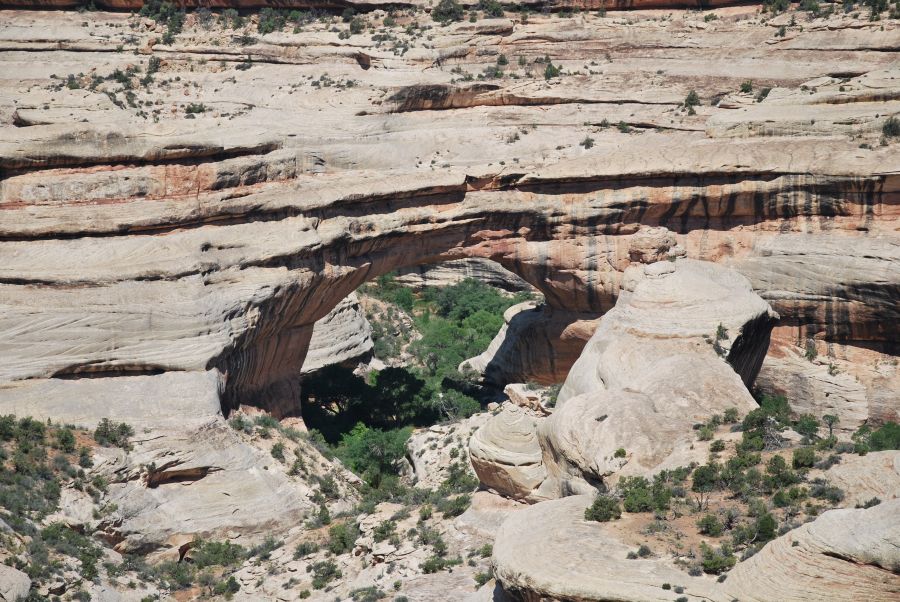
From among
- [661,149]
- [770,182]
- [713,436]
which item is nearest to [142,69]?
[661,149]

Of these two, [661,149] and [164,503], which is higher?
[661,149]

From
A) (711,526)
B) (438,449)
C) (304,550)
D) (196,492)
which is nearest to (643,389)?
(438,449)

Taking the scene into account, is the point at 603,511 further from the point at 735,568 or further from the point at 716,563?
the point at 735,568

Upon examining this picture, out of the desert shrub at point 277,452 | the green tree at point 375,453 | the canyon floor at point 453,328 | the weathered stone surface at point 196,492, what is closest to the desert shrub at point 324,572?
the canyon floor at point 453,328

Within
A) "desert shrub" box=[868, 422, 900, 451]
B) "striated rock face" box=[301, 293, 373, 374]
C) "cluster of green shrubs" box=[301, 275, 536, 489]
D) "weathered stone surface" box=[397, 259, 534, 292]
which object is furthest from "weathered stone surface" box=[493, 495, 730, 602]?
"weathered stone surface" box=[397, 259, 534, 292]

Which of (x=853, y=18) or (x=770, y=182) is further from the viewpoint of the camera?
(x=853, y=18)

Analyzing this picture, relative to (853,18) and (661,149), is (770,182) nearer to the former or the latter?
(661,149)

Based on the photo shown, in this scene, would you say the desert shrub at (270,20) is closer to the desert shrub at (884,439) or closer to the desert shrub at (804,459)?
the desert shrub at (884,439)
